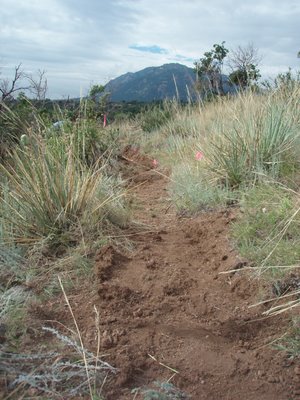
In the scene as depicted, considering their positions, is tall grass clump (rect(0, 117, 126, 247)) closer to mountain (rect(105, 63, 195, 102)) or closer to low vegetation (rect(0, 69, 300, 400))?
low vegetation (rect(0, 69, 300, 400))

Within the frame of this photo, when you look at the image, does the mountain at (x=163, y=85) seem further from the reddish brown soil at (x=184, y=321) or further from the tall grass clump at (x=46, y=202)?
the reddish brown soil at (x=184, y=321)

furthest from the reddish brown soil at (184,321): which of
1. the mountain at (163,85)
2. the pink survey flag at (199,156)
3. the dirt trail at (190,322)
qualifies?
the mountain at (163,85)

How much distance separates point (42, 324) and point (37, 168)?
4.61 ft

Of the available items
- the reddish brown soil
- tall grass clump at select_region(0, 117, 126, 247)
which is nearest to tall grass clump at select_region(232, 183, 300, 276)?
the reddish brown soil

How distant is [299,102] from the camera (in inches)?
198

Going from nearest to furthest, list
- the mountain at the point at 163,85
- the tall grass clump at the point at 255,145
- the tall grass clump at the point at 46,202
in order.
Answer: the tall grass clump at the point at 46,202 < the tall grass clump at the point at 255,145 < the mountain at the point at 163,85

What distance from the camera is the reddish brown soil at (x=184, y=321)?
1837 millimetres

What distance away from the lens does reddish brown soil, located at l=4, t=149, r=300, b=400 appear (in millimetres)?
1837

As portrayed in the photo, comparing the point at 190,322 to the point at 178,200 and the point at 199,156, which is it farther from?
the point at 199,156

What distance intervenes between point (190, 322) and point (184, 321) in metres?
0.03

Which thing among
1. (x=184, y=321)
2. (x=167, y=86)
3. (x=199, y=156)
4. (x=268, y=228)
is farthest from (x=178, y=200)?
(x=167, y=86)

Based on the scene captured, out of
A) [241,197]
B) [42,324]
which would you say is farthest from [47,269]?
[241,197]

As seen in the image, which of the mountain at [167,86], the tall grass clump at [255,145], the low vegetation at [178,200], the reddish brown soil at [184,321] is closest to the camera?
the reddish brown soil at [184,321]

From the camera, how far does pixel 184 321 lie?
7.36 feet
